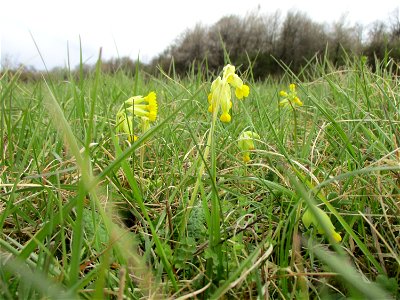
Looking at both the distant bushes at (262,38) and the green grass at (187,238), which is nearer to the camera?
the green grass at (187,238)

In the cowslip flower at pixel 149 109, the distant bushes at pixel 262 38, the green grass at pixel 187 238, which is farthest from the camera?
the distant bushes at pixel 262 38

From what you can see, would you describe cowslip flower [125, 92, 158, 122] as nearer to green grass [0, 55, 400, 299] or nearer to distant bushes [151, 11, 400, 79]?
green grass [0, 55, 400, 299]

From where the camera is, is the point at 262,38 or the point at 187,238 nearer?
the point at 187,238

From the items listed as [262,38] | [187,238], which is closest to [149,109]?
[187,238]

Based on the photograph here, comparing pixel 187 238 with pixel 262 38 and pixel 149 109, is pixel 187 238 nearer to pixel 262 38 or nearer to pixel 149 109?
pixel 149 109

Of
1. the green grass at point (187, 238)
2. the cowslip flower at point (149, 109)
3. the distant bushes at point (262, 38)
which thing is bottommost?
the green grass at point (187, 238)

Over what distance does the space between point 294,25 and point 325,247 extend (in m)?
21.6

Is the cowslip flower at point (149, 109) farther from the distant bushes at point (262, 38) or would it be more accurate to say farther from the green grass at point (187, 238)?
the distant bushes at point (262, 38)

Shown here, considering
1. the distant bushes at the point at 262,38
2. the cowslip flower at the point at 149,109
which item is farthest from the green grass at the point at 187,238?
the distant bushes at the point at 262,38

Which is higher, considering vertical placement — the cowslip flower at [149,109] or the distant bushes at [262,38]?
the distant bushes at [262,38]

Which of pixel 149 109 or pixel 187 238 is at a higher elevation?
pixel 149 109

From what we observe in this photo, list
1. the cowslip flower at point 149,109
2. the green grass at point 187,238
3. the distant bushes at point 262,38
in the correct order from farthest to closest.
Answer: the distant bushes at point 262,38, the cowslip flower at point 149,109, the green grass at point 187,238

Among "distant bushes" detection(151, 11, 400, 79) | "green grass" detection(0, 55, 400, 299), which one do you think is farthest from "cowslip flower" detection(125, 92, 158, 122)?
"distant bushes" detection(151, 11, 400, 79)

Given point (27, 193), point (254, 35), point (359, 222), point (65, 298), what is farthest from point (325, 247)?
point (254, 35)
